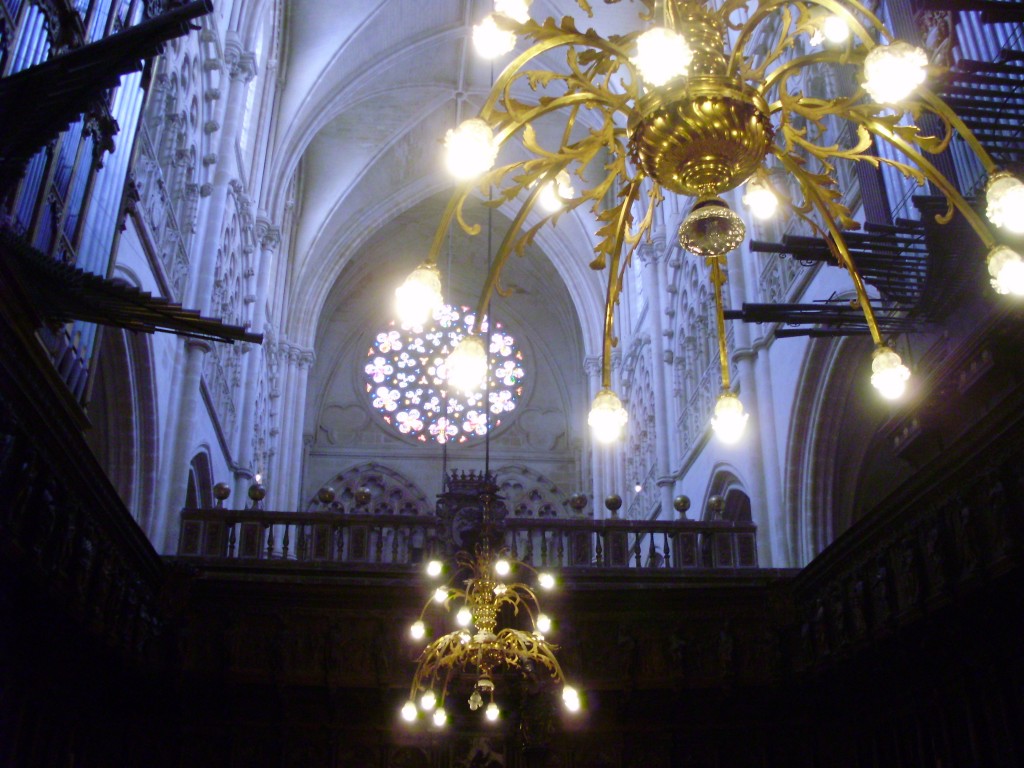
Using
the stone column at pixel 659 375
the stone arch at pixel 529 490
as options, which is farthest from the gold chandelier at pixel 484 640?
the stone arch at pixel 529 490

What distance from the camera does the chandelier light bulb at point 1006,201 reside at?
4.64 m

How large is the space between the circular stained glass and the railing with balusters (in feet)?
56.3

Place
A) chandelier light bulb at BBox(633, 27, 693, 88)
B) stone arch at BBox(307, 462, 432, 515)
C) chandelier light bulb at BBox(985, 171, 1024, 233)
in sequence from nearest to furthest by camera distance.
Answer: chandelier light bulb at BBox(633, 27, 693, 88) < chandelier light bulb at BBox(985, 171, 1024, 233) < stone arch at BBox(307, 462, 432, 515)

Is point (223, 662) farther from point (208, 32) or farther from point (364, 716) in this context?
point (208, 32)

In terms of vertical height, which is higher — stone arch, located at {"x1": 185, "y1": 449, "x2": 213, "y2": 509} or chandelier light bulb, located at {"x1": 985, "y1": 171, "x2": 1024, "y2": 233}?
stone arch, located at {"x1": 185, "y1": 449, "x2": 213, "y2": 509}

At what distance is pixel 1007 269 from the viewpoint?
4.85 meters

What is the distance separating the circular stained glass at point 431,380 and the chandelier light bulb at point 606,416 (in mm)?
25086

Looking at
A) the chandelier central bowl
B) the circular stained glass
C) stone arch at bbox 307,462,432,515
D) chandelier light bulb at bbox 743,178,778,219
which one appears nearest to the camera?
the chandelier central bowl

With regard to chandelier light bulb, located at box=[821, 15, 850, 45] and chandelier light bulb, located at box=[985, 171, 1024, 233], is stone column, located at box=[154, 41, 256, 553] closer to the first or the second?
chandelier light bulb, located at box=[821, 15, 850, 45]

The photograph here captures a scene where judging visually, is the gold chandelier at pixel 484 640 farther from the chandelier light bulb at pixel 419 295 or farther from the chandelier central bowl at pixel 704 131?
the chandelier central bowl at pixel 704 131

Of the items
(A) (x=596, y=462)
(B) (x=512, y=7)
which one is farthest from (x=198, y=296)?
(A) (x=596, y=462)

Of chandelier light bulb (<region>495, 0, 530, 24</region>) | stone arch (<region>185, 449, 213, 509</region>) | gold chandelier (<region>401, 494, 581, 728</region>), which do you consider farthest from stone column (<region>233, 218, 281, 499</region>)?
chandelier light bulb (<region>495, 0, 530, 24</region>)

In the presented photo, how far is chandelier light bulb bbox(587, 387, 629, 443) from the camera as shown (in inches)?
217

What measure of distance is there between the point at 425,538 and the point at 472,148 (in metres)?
8.75
